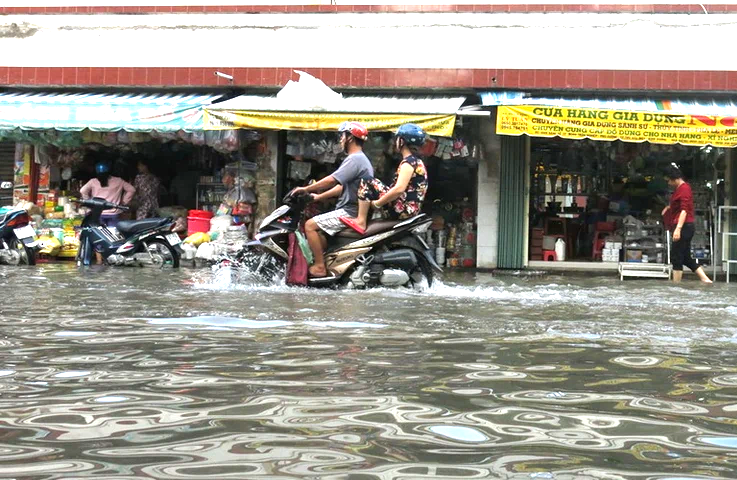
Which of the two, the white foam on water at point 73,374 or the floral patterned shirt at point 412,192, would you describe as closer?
the white foam on water at point 73,374

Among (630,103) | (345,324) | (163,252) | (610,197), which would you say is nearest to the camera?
(345,324)

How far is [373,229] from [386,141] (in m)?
5.75

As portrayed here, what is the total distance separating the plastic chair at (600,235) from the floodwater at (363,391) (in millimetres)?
7484

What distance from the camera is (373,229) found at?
9.00 m

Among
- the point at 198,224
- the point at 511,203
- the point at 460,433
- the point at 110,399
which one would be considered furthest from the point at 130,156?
the point at 460,433

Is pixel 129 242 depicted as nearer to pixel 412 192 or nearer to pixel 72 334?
pixel 412 192

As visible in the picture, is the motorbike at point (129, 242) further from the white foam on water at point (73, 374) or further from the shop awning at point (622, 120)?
the white foam on water at point (73, 374)

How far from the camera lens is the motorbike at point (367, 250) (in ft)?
29.4

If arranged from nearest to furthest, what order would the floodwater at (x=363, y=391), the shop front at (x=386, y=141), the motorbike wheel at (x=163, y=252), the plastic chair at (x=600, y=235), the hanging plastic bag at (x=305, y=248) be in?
the floodwater at (x=363, y=391), the hanging plastic bag at (x=305, y=248), the shop front at (x=386, y=141), the motorbike wheel at (x=163, y=252), the plastic chair at (x=600, y=235)

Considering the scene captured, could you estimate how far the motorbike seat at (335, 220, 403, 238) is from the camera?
8.98m

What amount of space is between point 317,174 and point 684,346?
34.7 feet

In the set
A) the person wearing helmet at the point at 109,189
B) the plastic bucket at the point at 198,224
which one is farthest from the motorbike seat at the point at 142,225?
the person wearing helmet at the point at 109,189

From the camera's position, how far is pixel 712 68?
46.3 ft
